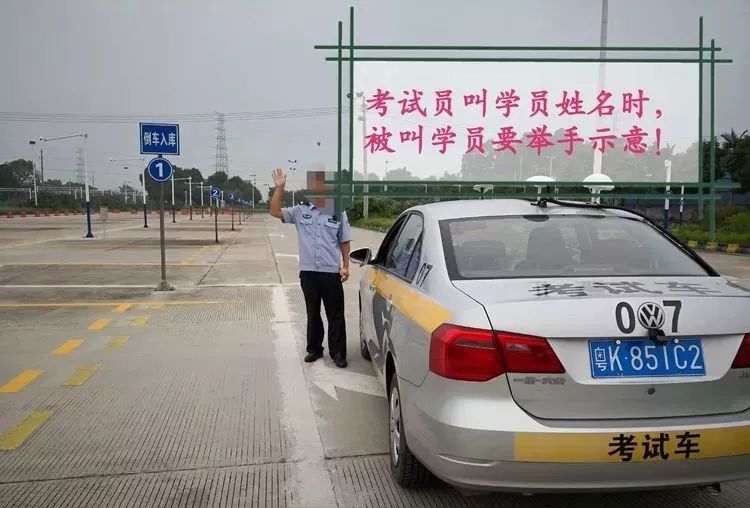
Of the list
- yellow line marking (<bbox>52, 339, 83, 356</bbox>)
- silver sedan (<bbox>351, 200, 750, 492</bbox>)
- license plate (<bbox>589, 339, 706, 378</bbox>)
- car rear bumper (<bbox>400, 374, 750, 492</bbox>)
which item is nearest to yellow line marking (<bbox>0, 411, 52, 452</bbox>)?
yellow line marking (<bbox>52, 339, 83, 356</bbox>)

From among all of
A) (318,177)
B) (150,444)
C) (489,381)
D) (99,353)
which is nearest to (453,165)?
(318,177)

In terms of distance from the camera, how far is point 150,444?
3.92 metres

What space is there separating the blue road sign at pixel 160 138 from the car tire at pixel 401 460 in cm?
820

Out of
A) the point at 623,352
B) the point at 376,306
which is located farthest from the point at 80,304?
the point at 623,352

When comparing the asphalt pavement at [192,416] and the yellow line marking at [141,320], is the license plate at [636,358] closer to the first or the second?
the asphalt pavement at [192,416]

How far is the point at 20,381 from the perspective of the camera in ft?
17.2

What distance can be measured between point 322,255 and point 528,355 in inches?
128

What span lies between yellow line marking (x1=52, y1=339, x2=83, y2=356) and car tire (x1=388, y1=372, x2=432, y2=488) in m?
4.21

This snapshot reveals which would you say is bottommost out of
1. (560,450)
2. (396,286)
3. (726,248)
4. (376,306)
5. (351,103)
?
(726,248)

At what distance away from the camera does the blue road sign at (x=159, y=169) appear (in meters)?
10.6

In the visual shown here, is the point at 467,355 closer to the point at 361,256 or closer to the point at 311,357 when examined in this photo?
the point at 361,256

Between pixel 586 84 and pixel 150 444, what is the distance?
778 centimetres

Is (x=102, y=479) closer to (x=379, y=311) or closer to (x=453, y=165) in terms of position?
(x=379, y=311)

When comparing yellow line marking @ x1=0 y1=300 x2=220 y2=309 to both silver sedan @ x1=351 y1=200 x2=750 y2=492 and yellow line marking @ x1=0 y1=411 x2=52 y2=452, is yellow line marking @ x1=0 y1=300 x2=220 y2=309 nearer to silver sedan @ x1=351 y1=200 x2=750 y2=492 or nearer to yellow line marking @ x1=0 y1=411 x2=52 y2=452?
yellow line marking @ x1=0 y1=411 x2=52 y2=452
